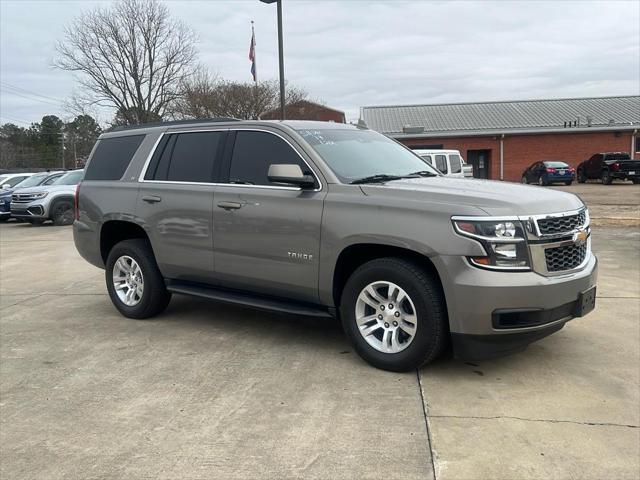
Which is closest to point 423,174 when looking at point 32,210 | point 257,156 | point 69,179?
point 257,156

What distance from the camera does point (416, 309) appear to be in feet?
13.4

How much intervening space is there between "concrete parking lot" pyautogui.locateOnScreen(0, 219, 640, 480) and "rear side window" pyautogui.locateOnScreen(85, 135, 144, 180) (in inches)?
62.3

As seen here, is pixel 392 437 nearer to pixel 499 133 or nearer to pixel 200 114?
pixel 200 114

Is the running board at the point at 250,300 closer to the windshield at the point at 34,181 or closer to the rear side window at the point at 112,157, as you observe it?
the rear side window at the point at 112,157

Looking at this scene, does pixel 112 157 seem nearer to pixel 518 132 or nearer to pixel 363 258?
pixel 363 258

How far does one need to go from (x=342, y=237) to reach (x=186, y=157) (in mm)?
2065

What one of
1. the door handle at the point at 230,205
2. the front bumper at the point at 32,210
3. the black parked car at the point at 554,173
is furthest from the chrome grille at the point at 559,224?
the black parked car at the point at 554,173

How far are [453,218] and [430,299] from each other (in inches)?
22.9

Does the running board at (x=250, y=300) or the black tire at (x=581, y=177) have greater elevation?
the black tire at (x=581, y=177)

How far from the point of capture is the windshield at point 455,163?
637 inches

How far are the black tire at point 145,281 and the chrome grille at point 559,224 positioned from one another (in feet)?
12.0

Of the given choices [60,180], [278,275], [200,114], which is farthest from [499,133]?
[278,275]

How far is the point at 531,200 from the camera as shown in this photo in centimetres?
401

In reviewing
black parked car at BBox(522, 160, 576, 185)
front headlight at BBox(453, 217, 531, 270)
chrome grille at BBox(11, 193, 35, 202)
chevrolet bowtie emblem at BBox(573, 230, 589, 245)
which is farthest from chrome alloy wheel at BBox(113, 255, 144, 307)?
black parked car at BBox(522, 160, 576, 185)
